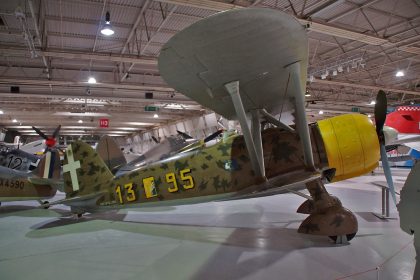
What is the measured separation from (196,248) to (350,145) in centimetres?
255

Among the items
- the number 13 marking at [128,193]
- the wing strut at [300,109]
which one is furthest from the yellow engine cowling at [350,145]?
the number 13 marking at [128,193]

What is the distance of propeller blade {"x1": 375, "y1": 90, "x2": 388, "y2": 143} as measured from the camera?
3.92 meters

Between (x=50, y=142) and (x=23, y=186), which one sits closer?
(x=23, y=186)

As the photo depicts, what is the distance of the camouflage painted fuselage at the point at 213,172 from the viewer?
3.91 m

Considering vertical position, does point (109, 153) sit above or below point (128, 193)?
above

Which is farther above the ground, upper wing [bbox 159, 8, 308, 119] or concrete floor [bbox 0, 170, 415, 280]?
upper wing [bbox 159, 8, 308, 119]

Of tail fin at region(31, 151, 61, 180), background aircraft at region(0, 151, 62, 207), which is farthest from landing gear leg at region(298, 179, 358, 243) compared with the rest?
Result: tail fin at region(31, 151, 61, 180)

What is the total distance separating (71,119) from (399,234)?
27.0 m

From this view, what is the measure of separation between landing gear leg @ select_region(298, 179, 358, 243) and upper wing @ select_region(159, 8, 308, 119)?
1618 mm

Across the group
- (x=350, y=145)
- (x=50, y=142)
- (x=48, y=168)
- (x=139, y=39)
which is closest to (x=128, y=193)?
(x=350, y=145)

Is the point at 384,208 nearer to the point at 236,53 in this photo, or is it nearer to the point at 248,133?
the point at 248,133

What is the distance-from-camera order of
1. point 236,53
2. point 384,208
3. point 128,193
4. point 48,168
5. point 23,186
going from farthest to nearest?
point 48,168 → point 23,186 → point 384,208 → point 128,193 → point 236,53

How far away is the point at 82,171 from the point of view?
526 cm

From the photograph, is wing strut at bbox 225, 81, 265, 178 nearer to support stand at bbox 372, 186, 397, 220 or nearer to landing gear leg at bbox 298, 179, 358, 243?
landing gear leg at bbox 298, 179, 358, 243
